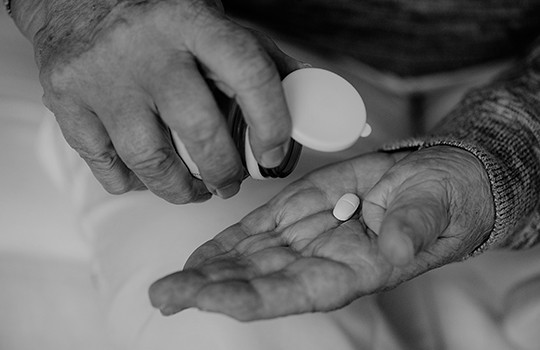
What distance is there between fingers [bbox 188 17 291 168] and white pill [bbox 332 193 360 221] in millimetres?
120

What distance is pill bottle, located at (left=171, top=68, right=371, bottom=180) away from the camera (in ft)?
2.12

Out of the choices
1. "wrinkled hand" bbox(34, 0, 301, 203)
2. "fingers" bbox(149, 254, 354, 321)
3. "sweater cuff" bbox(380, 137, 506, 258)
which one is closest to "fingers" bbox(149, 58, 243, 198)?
"wrinkled hand" bbox(34, 0, 301, 203)

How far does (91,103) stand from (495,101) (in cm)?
54

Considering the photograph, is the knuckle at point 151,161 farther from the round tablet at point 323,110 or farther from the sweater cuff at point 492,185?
the sweater cuff at point 492,185

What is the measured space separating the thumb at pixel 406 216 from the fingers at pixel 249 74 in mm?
128

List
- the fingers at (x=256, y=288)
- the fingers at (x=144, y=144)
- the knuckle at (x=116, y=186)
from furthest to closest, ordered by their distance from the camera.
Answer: the knuckle at (x=116, y=186)
the fingers at (x=144, y=144)
the fingers at (x=256, y=288)

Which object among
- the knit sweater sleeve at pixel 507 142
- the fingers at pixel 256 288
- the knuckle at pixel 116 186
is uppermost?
the fingers at pixel 256 288

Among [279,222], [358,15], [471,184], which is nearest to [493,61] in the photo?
[358,15]

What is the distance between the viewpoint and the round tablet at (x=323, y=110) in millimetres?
645

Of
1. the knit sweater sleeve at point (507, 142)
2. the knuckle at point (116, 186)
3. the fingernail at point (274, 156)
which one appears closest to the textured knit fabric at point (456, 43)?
the knit sweater sleeve at point (507, 142)

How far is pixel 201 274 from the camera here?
0.57 metres

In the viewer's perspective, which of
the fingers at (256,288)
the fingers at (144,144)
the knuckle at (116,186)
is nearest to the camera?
the fingers at (256,288)

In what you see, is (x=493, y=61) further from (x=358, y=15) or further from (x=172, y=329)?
(x=172, y=329)

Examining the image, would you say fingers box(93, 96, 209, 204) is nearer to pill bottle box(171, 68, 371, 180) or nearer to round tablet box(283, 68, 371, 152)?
pill bottle box(171, 68, 371, 180)
